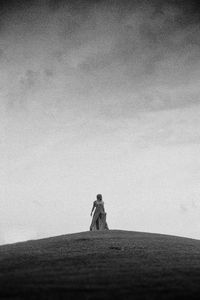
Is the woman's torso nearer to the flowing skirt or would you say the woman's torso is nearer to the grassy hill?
the flowing skirt

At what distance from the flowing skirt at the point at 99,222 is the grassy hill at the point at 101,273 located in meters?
13.5

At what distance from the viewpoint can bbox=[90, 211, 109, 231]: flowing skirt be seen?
120ft

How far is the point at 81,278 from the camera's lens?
43.3ft

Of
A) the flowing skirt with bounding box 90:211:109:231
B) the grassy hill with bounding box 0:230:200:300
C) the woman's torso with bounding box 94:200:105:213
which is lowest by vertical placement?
the grassy hill with bounding box 0:230:200:300

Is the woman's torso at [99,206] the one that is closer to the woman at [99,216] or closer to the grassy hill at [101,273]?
the woman at [99,216]

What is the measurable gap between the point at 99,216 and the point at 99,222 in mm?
719

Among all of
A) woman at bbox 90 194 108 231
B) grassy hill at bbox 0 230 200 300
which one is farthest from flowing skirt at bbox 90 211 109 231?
grassy hill at bbox 0 230 200 300

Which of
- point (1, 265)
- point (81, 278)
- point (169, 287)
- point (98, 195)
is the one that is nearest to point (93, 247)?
point (1, 265)

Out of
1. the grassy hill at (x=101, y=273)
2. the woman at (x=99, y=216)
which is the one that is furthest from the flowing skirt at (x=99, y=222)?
the grassy hill at (x=101, y=273)

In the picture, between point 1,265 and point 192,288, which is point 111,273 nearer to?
point 192,288

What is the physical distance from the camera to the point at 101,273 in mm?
14234

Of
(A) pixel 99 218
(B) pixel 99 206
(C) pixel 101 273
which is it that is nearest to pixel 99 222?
(A) pixel 99 218

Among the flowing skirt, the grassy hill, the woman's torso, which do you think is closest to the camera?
the grassy hill

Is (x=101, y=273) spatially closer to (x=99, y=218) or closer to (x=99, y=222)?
(x=99, y=218)
